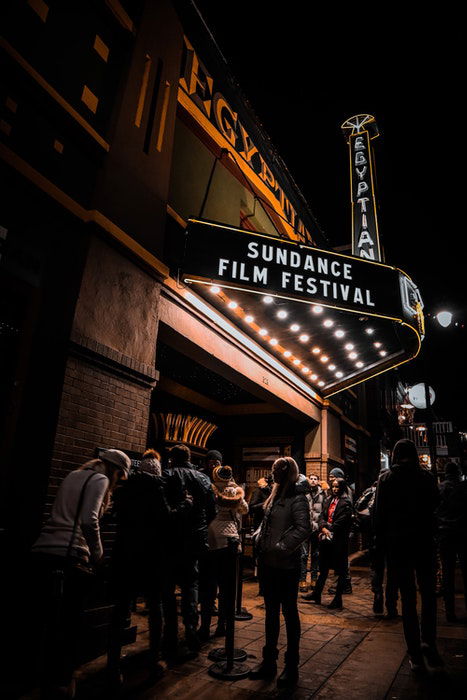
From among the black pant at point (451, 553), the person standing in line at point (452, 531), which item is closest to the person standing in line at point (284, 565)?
the person standing in line at point (452, 531)

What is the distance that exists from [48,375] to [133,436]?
4.34ft

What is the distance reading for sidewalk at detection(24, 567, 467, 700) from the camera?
3.46 metres

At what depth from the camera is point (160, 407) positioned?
395 inches

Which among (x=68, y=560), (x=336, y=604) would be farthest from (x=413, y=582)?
(x=336, y=604)

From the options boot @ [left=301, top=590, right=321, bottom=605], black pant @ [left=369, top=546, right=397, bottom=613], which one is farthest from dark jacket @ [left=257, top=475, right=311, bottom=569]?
boot @ [left=301, top=590, right=321, bottom=605]

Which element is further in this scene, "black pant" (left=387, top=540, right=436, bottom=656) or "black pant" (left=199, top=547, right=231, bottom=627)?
"black pant" (left=199, top=547, right=231, bottom=627)

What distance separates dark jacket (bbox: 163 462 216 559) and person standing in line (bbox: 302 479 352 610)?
298 centimetres

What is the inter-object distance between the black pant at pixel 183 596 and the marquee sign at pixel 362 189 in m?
7.97

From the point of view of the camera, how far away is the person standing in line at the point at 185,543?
4.14 metres

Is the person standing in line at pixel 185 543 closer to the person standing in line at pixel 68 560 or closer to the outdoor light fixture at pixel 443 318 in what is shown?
the person standing in line at pixel 68 560

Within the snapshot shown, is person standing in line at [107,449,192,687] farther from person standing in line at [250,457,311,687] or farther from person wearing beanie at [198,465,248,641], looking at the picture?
person wearing beanie at [198,465,248,641]

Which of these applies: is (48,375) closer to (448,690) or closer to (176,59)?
(448,690)

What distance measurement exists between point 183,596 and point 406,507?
2555 millimetres

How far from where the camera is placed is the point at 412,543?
13.1 ft
